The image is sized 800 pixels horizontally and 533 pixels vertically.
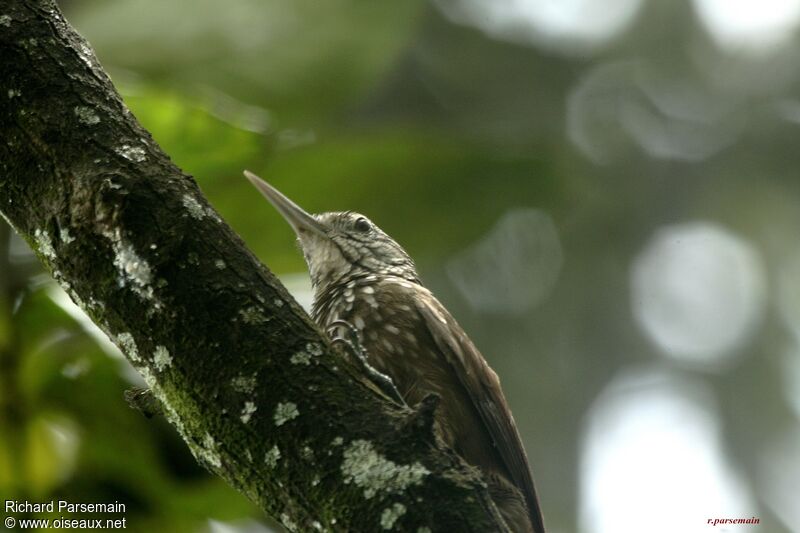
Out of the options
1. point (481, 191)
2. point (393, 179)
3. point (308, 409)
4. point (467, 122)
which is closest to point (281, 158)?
point (393, 179)

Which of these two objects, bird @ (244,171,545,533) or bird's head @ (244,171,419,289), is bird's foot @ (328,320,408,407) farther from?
bird's head @ (244,171,419,289)

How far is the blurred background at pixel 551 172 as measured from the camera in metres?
3.46

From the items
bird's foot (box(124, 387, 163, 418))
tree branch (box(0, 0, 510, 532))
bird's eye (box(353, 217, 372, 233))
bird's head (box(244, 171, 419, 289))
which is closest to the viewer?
tree branch (box(0, 0, 510, 532))

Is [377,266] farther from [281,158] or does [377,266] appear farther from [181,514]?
[181,514]

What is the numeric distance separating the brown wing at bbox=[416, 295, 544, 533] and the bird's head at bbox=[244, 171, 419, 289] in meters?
0.81

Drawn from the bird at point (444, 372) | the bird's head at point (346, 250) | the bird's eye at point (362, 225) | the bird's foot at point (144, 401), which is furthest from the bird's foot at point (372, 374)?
the bird's eye at point (362, 225)

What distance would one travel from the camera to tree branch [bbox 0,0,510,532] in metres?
1.87

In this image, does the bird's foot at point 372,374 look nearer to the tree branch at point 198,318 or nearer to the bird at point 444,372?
the tree branch at point 198,318

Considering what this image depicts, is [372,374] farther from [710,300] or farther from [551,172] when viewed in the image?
[710,300]

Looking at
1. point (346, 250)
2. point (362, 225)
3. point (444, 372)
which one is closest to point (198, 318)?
point (444, 372)

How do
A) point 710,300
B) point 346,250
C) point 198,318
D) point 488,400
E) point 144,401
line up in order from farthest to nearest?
point 710,300 < point 346,250 < point 488,400 < point 144,401 < point 198,318

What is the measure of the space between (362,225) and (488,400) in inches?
53.9

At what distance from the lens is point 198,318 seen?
2.00 metres

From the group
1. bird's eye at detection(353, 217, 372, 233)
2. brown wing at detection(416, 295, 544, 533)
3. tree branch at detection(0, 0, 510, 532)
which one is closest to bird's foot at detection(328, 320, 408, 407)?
tree branch at detection(0, 0, 510, 532)
